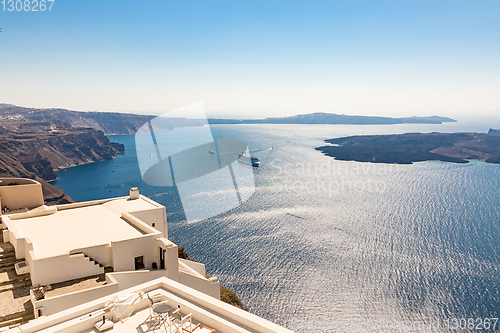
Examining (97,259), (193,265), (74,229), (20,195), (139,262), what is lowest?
(193,265)

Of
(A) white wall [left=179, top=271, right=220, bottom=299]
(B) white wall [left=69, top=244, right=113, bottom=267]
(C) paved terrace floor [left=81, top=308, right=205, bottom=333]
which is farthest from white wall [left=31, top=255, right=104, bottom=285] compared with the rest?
(C) paved terrace floor [left=81, top=308, right=205, bottom=333]

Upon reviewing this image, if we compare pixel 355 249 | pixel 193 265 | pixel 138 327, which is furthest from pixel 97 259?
pixel 355 249

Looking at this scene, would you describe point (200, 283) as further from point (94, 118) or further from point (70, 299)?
point (94, 118)

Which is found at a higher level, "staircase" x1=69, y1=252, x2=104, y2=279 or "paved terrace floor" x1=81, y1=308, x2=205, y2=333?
"paved terrace floor" x1=81, y1=308, x2=205, y2=333

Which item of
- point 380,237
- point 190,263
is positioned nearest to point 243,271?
point 190,263

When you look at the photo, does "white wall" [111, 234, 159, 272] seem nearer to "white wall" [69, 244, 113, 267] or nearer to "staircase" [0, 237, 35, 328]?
"white wall" [69, 244, 113, 267]
